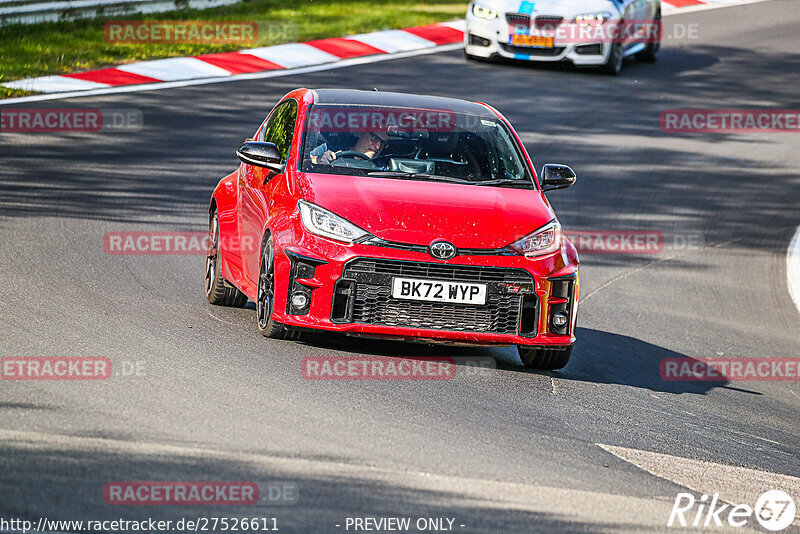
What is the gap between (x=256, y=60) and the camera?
67.2 ft

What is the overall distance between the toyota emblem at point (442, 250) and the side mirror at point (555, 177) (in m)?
1.51

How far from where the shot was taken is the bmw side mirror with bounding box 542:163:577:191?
920 cm

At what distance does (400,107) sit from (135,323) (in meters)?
2.40

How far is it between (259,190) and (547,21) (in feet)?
41.8

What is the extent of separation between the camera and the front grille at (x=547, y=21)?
20.8 m

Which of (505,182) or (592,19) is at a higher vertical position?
(505,182)

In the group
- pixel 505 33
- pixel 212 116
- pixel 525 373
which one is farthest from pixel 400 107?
pixel 505 33

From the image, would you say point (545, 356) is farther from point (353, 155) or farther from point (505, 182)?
point (353, 155)

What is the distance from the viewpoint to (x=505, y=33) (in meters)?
21.1

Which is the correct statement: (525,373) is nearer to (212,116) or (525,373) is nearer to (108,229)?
(108,229)
